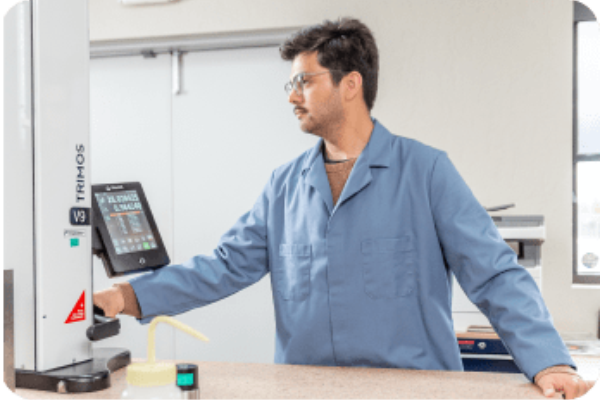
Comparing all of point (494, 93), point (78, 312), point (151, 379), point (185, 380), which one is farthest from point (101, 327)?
point (494, 93)

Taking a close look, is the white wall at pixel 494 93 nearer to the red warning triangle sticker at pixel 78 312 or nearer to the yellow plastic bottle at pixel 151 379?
the red warning triangle sticker at pixel 78 312

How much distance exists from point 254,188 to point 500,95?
58.6 inches

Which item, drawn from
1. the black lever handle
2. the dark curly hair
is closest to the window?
the dark curly hair

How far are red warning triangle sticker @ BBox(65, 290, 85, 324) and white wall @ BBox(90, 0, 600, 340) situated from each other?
2232 mm

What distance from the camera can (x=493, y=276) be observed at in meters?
1.21

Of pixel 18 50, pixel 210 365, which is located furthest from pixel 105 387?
pixel 18 50

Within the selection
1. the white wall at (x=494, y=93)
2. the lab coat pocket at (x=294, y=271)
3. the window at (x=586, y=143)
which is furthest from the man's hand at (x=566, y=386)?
the window at (x=586, y=143)

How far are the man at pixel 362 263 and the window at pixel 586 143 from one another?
1.85 metres

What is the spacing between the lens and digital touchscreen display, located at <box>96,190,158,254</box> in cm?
119

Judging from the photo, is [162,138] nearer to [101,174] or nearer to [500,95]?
[101,174]

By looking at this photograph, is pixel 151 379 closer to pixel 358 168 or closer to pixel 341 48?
pixel 358 168

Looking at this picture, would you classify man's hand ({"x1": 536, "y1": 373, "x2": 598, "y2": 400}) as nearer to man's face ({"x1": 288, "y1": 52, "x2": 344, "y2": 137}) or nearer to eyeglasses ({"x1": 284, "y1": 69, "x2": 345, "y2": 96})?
man's face ({"x1": 288, "y1": 52, "x2": 344, "y2": 137})

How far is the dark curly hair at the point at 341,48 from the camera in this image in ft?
5.28

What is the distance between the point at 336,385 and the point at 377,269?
385 millimetres
